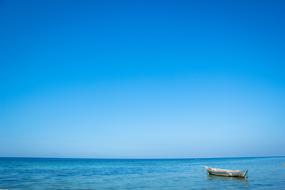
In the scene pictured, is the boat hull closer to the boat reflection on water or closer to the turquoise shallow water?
the boat reflection on water

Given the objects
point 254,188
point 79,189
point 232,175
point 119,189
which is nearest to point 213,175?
point 232,175

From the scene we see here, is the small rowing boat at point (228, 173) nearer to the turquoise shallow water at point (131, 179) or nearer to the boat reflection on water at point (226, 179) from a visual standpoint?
the boat reflection on water at point (226, 179)

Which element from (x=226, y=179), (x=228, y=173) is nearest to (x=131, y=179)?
(x=226, y=179)

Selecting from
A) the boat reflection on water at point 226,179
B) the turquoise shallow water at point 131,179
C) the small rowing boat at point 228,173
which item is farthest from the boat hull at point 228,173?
the turquoise shallow water at point 131,179

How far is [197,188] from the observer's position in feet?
93.1

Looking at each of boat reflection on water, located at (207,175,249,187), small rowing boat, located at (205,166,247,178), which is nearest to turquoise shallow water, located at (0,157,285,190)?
boat reflection on water, located at (207,175,249,187)

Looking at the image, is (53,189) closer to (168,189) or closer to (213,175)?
(168,189)

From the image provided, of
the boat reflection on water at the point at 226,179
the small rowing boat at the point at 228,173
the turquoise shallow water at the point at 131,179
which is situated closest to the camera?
the turquoise shallow water at the point at 131,179

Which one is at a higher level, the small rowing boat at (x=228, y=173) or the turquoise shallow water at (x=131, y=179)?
the small rowing boat at (x=228, y=173)

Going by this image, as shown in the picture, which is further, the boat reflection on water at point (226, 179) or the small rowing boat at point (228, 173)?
the small rowing boat at point (228, 173)

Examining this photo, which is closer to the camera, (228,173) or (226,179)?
(226,179)

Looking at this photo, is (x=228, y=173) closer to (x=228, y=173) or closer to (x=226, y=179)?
(x=228, y=173)

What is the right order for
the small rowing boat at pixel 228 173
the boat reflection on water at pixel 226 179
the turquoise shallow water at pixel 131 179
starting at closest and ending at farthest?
the turquoise shallow water at pixel 131 179 → the boat reflection on water at pixel 226 179 → the small rowing boat at pixel 228 173

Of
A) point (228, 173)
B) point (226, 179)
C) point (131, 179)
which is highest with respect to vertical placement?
point (228, 173)
